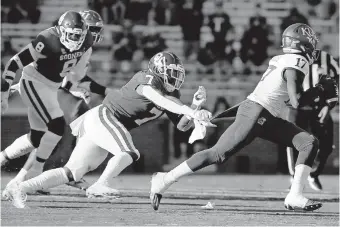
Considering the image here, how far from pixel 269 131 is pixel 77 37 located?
230 centimetres

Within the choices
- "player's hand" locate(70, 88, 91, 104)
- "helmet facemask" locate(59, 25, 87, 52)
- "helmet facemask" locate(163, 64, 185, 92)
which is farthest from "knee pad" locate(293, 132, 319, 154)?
"player's hand" locate(70, 88, 91, 104)

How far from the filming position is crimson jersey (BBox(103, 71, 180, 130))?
7.45 m

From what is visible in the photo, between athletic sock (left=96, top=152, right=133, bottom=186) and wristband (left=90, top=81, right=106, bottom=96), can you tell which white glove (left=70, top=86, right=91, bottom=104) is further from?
athletic sock (left=96, top=152, right=133, bottom=186)

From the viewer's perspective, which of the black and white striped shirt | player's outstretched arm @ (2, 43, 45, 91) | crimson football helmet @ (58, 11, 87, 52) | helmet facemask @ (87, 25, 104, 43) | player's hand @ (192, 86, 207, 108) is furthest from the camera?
the black and white striped shirt

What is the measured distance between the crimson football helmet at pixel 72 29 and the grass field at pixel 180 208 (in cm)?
160

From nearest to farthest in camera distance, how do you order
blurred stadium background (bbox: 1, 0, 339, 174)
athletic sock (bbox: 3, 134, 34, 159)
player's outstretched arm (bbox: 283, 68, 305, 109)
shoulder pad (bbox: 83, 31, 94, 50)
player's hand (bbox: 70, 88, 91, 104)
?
player's outstretched arm (bbox: 283, 68, 305, 109) → athletic sock (bbox: 3, 134, 34, 159) → shoulder pad (bbox: 83, 31, 94, 50) → player's hand (bbox: 70, 88, 91, 104) → blurred stadium background (bbox: 1, 0, 339, 174)

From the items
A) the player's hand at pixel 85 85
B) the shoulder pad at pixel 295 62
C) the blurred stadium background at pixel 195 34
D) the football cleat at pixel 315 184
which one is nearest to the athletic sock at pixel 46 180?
the shoulder pad at pixel 295 62

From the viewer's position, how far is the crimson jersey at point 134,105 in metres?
7.45

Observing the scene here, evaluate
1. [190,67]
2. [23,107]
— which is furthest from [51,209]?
[190,67]

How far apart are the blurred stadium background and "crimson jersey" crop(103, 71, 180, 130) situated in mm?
5836

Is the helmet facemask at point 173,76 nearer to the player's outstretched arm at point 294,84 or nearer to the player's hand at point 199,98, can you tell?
the player's hand at point 199,98

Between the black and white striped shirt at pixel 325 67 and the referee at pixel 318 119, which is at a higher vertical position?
the black and white striped shirt at pixel 325 67

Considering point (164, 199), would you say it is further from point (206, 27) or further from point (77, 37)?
point (206, 27)

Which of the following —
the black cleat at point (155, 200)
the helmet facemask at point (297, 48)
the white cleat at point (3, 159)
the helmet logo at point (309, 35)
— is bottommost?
the white cleat at point (3, 159)
